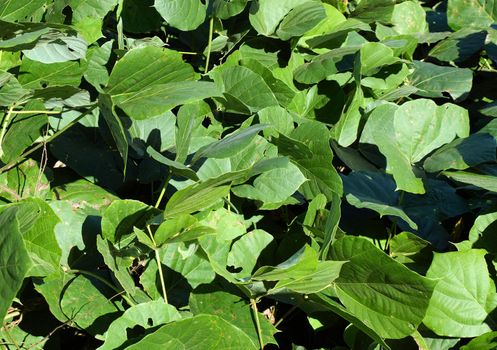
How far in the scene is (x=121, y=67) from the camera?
1079 mm

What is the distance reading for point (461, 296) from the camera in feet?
3.72

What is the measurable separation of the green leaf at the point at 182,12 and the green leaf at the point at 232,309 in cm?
56

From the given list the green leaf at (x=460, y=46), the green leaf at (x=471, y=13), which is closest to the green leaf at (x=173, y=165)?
the green leaf at (x=460, y=46)

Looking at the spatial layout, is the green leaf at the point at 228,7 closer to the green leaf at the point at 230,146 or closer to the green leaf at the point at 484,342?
the green leaf at the point at 230,146

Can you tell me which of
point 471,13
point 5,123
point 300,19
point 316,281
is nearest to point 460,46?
point 471,13

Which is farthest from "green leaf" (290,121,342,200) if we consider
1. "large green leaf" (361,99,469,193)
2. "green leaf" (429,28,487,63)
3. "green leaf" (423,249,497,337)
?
"green leaf" (429,28,487,63)

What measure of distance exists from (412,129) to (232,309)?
1.80ft

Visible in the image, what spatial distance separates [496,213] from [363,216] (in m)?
0.24

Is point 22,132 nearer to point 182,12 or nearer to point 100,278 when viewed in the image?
point 100,278

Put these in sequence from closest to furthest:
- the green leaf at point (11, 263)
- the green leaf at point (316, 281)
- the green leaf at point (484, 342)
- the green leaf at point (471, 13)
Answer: the green leaf at point (11, 263) < the green leaf at point (316, 281) < the green leaf at point (484, 342) < the green leaf at point (471, 13)

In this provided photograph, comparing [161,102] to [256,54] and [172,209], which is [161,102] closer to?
[172,209]

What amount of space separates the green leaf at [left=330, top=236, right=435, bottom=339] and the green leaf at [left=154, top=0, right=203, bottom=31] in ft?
1.87

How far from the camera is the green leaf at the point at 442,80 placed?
166 centimetres

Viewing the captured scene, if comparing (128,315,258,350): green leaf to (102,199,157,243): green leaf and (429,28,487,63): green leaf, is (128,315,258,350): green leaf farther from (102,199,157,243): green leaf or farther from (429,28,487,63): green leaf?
(429,28,487,63): green leaf
